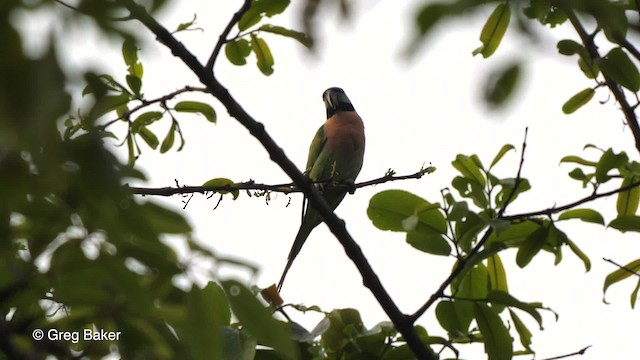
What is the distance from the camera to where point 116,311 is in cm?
121

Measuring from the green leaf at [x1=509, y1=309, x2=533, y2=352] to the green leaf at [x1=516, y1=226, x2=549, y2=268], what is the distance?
0.55ft

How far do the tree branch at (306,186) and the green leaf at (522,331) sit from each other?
0.32m

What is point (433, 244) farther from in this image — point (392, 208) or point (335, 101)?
point (335, 101)

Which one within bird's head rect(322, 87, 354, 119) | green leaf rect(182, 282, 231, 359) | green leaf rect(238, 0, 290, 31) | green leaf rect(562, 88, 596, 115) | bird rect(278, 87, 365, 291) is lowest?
green leaf rect(182, 282, 231, 359)

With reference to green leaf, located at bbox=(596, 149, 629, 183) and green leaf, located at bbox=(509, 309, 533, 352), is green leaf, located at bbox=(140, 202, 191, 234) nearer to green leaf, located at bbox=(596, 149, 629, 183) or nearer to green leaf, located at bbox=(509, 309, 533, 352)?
green leaf, located at bbox=(509, 309, 533, 352)

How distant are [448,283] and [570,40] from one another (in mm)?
818

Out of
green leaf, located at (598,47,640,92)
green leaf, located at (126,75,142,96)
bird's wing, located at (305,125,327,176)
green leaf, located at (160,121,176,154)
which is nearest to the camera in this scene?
green leaf, located at (598,47,640,92)

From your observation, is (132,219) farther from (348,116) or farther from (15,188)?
(348,116)

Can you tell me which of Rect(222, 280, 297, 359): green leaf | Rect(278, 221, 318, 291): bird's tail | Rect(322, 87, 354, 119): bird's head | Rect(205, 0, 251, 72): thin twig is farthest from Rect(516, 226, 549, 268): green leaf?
Rect(322, 87, 354, 119): bird's head

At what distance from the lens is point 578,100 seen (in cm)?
289

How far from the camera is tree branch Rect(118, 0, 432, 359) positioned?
2.00 m

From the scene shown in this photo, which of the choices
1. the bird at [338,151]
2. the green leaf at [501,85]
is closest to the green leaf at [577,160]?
the green leaf at [501,85]

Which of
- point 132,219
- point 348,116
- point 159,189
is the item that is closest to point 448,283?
point 159,189

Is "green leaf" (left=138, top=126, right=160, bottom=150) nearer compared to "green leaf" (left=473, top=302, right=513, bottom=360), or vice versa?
"green leaf" (left=473, top=302, right=513, bottom=360)
